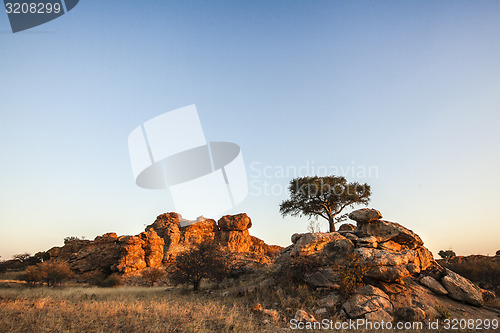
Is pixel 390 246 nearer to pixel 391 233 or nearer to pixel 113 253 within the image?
pixel 391 233

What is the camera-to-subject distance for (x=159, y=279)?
29.6 m

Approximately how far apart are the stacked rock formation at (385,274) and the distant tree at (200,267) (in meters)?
5.38

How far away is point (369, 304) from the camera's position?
1159 centimetres

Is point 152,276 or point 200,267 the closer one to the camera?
point 200,267

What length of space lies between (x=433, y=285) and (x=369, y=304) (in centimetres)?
478

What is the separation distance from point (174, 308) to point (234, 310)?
2661mm

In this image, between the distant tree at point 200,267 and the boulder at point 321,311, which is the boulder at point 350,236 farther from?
the distant tree at point 200,267

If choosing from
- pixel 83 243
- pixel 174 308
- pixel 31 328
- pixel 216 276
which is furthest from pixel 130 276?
pixel 31 328

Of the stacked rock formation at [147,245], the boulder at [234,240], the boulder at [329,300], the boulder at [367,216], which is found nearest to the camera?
the boulder at [329,300]

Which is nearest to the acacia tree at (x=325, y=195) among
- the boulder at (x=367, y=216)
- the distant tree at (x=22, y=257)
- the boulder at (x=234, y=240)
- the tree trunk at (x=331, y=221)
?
the tree trunk at (x=331, y=221)

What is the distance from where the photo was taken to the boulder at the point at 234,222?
45844 mm

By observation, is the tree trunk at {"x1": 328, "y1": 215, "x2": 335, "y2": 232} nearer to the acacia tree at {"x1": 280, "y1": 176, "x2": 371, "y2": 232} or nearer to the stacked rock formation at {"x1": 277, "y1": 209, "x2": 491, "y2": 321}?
the acacia tree at {"x1": 280, "y1": 176, "x2": 371, "y2": 232}

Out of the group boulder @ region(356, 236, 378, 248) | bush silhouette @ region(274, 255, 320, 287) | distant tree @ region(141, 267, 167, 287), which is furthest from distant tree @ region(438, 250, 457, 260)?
distant tree @ region(141, 267, 167, 287)

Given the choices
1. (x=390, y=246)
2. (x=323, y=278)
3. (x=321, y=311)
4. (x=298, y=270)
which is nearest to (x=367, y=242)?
(x=390, y=246)
